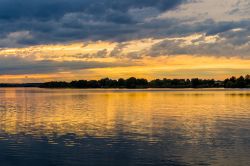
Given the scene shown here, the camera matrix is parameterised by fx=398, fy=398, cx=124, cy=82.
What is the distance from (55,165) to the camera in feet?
76.9

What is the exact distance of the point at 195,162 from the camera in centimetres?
2378

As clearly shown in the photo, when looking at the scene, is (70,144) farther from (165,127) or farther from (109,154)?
(165,127)

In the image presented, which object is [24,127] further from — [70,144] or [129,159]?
[129,159]

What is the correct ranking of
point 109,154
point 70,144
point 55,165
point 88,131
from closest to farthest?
point 55,165 → point 109,154 → point 70,144 → point 88,131

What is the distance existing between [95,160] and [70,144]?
19.3 feet

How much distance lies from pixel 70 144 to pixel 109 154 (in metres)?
4.83

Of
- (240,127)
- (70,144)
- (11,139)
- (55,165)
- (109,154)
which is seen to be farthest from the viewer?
(240,127)

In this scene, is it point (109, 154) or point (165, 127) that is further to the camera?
point (165, 127)

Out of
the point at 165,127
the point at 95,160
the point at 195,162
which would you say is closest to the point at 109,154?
the point at 95,160

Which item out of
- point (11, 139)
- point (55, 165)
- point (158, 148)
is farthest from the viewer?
point (11, 139)

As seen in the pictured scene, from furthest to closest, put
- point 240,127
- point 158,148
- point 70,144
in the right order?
point 240,127
point 70,144
point 158,148

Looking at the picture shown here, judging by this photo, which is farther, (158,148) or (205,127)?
(205,127)

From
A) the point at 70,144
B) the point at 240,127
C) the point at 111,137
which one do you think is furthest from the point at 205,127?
the point at 70,144

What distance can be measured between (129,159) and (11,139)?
40.4 feet
